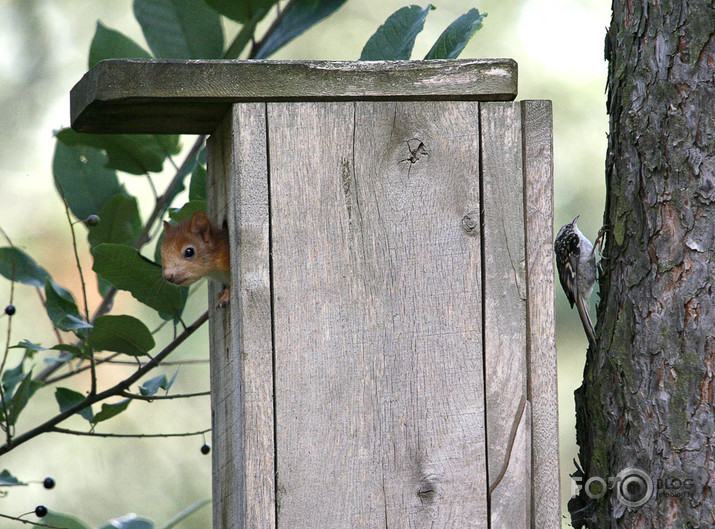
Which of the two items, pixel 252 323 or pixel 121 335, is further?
pixel 121 335

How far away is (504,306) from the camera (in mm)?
1878

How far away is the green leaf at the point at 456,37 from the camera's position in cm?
224

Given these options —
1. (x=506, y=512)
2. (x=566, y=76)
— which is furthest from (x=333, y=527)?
(x=566, y=76)

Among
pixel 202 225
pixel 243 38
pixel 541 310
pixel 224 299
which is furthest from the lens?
pixel 243 38

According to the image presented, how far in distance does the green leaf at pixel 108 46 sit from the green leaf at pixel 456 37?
0.95 meters

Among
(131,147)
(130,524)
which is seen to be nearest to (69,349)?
(130,524)

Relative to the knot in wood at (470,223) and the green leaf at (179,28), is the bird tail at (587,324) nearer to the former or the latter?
the knot in wood at (470,223)

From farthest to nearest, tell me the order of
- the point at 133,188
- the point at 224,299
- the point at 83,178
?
the point at 133,188
the point at 83,178
the point at 224,299

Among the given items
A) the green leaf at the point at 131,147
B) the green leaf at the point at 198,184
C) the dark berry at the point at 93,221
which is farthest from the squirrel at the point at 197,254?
the green leaf at the point at 131,147

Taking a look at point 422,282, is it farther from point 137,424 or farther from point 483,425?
point 137,424

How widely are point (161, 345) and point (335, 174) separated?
4.77 meters

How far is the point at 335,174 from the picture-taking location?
6.07 ft

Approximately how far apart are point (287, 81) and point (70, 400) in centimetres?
132

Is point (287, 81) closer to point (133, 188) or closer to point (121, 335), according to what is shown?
point (121, 335)
